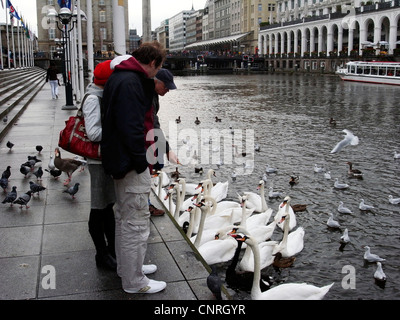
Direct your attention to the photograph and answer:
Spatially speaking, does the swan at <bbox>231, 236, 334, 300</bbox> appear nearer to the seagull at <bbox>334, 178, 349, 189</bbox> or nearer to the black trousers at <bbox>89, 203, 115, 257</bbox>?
the black trousers at <bbox>89, 203, 115, 257</bbox>

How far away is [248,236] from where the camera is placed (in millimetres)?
5527

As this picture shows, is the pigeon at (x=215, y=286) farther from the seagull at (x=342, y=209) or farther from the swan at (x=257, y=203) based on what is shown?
the seagull at (x=342, y=209)

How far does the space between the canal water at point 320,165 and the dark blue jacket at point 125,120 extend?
9.73 feet

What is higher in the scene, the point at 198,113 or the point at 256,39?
the point at 256,39

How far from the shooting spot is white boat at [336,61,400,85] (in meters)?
45.5

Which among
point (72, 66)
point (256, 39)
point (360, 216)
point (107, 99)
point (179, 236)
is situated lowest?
point (360, 216)

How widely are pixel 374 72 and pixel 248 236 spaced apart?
48.4 meters

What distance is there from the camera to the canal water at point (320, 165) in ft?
21.1

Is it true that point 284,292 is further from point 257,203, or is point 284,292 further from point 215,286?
point 257,203

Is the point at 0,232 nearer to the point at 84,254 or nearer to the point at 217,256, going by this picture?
the point at 84,254

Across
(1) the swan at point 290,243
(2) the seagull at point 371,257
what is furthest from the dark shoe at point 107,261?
(2) the seagull at point 371,257

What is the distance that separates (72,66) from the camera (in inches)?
936

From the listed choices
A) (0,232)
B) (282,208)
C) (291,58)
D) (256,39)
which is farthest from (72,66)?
(256,39)

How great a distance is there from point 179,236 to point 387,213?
16.1ft
